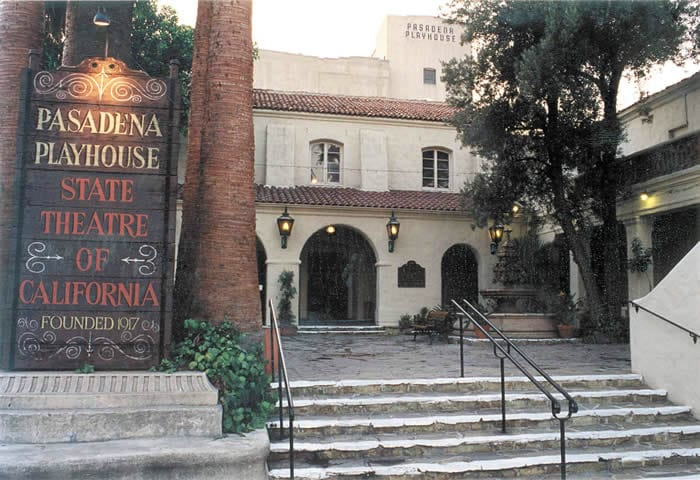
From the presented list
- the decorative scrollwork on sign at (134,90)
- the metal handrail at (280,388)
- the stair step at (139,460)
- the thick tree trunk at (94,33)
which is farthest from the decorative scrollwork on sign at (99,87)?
the stair step at (139,460)

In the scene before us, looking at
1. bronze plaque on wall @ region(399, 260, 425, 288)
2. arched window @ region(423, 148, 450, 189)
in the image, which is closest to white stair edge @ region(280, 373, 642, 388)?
bronze plaque on wall @ region(399, 260, 425, 288)

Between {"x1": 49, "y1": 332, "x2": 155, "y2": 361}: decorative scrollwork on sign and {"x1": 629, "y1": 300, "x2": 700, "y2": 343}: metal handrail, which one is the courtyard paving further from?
{"x1": 49, "y1": 332, "x2": 155, "y2": 361}: decorative scrollwork on sign

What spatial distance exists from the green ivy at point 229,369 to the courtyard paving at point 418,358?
6.40 ft

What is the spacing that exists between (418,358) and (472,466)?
5.34m

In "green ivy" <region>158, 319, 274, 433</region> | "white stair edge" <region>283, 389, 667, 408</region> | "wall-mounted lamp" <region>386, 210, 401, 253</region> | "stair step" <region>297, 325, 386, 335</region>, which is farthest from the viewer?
"wall-mounted lamp" <region>386, 210, 401, 253</region>

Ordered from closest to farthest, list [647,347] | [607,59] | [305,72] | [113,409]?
[113,409] → [647,347] → [607,59] → [305,72]

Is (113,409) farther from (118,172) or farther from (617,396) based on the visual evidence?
(617,396)

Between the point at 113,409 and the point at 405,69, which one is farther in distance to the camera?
the point at 405,69

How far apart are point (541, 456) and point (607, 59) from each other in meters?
11.2

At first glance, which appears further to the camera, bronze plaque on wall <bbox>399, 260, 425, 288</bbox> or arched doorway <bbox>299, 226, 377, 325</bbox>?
arched doorway <bbox>299, 226, 377, 325</bbox>

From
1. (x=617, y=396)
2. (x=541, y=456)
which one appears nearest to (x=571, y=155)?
(x=617, y=396)

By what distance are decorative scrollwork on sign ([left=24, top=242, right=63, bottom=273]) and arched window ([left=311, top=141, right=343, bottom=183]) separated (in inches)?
571

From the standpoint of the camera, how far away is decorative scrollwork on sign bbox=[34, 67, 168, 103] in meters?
6.38

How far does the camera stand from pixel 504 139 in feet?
51.6
